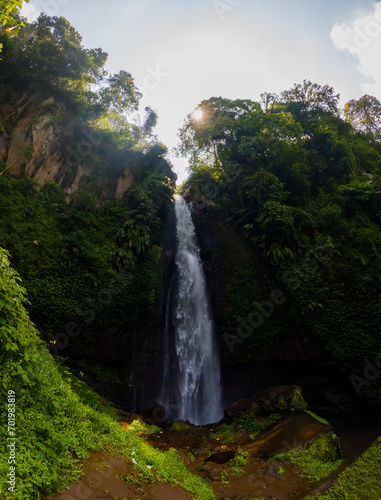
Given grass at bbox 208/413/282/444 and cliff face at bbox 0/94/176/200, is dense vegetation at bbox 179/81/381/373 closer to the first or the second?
grass at bbox 208/413/282/444

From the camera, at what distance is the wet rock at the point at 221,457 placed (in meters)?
6.23

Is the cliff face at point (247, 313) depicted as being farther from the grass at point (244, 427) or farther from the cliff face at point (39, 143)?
the cliff face at point (39, 143)

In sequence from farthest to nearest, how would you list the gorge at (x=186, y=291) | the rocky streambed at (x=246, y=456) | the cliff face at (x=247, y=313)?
the cliff face at (x=247, y=313), the gorge at (x=186, y=291), the rocky streambed at (x=246, y=456)

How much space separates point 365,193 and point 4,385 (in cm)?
1808

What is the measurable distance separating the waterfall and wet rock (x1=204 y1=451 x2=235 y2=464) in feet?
20.2

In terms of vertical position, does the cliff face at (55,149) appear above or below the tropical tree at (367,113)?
below

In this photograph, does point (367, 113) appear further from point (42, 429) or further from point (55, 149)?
point (42, 429)

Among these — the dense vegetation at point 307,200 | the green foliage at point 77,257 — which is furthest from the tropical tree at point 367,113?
the green foliage at point 77,257

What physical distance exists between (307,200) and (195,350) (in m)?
11.5

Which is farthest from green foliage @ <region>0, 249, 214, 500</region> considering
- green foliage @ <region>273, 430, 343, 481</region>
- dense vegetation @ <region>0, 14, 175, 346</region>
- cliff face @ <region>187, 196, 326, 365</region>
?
cliff face @ <region>187, 196, 326, 365</region>

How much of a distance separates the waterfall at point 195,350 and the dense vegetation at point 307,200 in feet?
6.10

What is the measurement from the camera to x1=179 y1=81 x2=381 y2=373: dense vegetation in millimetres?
11930

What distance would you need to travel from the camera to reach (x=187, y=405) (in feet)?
40.6

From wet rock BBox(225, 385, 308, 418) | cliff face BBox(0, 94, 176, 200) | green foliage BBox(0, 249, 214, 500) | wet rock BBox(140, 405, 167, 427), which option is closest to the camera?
green foliage BBox(0, 249, 214, 500)
